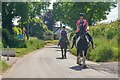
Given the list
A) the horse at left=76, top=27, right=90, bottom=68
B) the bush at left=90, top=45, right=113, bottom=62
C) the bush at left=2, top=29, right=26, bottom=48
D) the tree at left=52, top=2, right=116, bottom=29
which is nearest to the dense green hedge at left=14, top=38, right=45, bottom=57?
the bush at left=2, top=29, right=26, bottom=48

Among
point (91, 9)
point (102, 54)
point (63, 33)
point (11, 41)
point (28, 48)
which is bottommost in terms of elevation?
point (28, 48)

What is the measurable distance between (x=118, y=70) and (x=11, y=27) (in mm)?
42144

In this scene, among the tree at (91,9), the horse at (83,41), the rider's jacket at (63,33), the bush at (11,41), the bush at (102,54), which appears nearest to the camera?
the horse at (83,41)

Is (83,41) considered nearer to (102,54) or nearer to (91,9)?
(102,54)

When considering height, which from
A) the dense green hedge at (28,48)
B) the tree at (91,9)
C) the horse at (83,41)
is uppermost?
the tree at (91,9)

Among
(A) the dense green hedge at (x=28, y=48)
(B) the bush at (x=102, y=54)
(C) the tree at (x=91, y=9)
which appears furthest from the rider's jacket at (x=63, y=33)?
(C) the tree at (x=91, y=9)

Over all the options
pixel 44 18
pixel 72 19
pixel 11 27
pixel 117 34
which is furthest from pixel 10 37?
pixel 44 18

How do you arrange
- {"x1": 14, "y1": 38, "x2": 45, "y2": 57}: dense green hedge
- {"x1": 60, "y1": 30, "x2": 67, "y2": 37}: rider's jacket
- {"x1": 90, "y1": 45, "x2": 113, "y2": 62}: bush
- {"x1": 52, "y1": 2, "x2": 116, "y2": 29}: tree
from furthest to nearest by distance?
{"x1": 52, "y1": 2, "x2": 116, "y2": 29}: tree → {"x1": 14, "y1": 38, "x2": 45, "y2": 57}: dense green hedge → {"x1": 60, "y1": 30, "x2": 67, "y2": 37}: rider's jacket → {"x1": 90, "y1": 45, "x2": 113, "y2": 62}: bush

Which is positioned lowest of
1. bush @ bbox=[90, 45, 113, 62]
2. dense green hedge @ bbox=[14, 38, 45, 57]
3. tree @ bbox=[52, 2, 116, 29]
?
dense green hedge @ bbox=[14, 38, 45, 57]

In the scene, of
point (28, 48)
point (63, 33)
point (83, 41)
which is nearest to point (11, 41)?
point (28, 48)

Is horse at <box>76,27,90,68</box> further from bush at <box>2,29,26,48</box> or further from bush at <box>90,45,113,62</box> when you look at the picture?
bush at <box>2,29,26,48</box>

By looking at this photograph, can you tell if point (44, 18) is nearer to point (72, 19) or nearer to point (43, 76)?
point (72, 19)

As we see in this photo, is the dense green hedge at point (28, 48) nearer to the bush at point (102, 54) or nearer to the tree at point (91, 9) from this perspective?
the tree at point (91, 9)

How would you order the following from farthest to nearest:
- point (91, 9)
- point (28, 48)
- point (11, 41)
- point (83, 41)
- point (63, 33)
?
point (91, 9)
point (11, 41)
point (28, 48)
point (63, 33)
point (83, 41)
